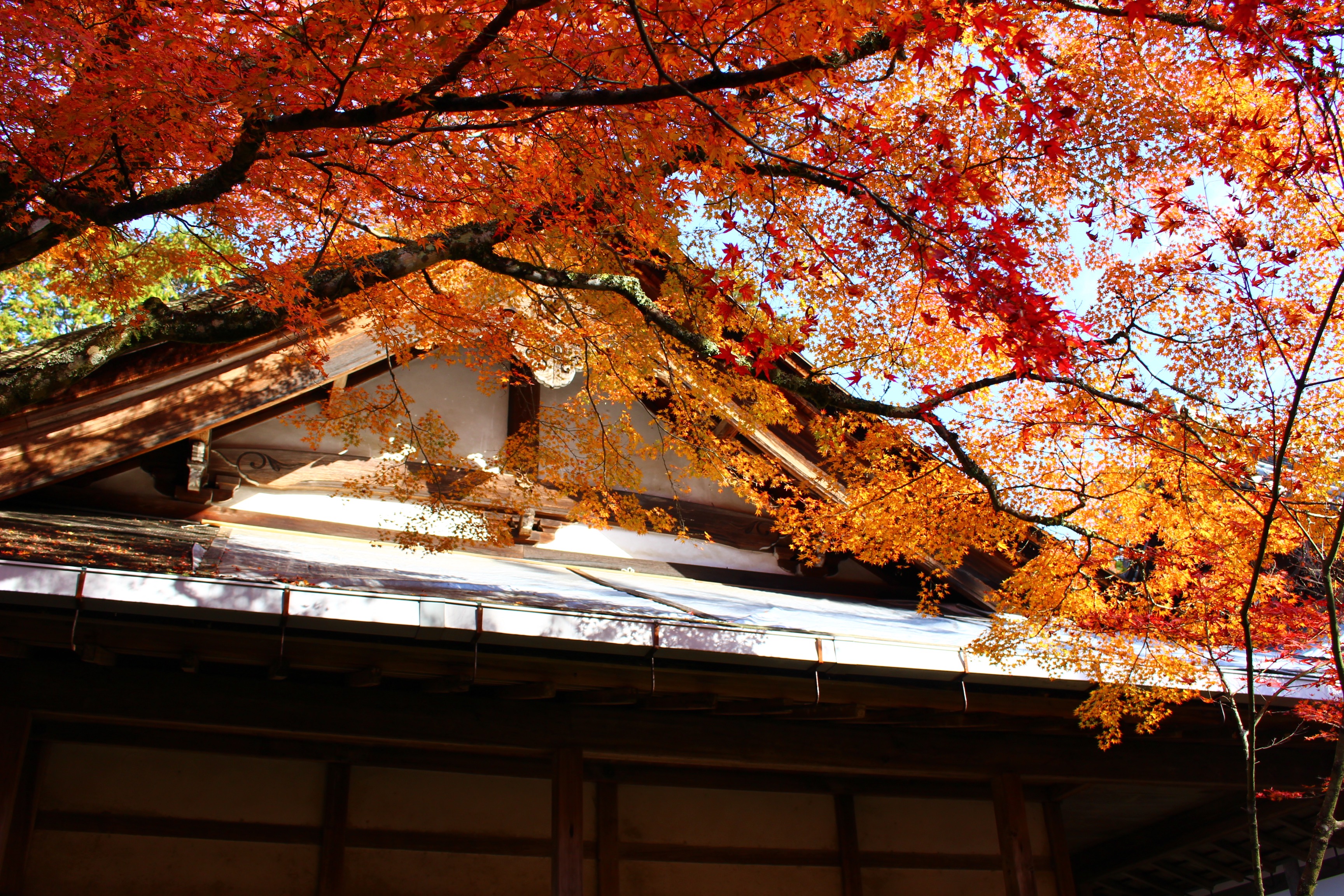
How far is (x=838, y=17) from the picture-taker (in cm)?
428

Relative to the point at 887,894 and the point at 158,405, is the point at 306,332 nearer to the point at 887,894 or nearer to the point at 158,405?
the point at 158,405

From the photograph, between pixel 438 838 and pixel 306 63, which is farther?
pixel 438 838

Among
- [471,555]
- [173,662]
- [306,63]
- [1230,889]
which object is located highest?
[306,63]

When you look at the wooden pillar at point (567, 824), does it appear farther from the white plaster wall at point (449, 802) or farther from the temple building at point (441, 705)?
the white plaster wall at point (449, 802)

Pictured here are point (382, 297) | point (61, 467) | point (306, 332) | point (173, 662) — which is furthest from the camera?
point (382, 297)

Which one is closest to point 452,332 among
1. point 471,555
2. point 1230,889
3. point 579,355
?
point 579,355

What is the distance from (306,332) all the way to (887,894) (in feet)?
19.5

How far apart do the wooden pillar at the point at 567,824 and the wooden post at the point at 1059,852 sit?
4.17m

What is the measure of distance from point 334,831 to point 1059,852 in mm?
5478

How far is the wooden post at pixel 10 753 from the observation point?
431 cm

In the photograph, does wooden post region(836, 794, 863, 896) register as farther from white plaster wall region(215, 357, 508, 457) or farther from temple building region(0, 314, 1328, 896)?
white plaster wall region(215, 357, 508, 457)

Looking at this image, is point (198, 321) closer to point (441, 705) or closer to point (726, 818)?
point (441, 705)

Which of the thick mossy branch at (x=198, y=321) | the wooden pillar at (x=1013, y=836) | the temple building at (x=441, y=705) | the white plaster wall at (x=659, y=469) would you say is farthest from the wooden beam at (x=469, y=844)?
the white plaster wall at (x=659, y=469)

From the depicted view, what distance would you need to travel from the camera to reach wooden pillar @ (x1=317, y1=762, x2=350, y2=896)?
5.35 meters
